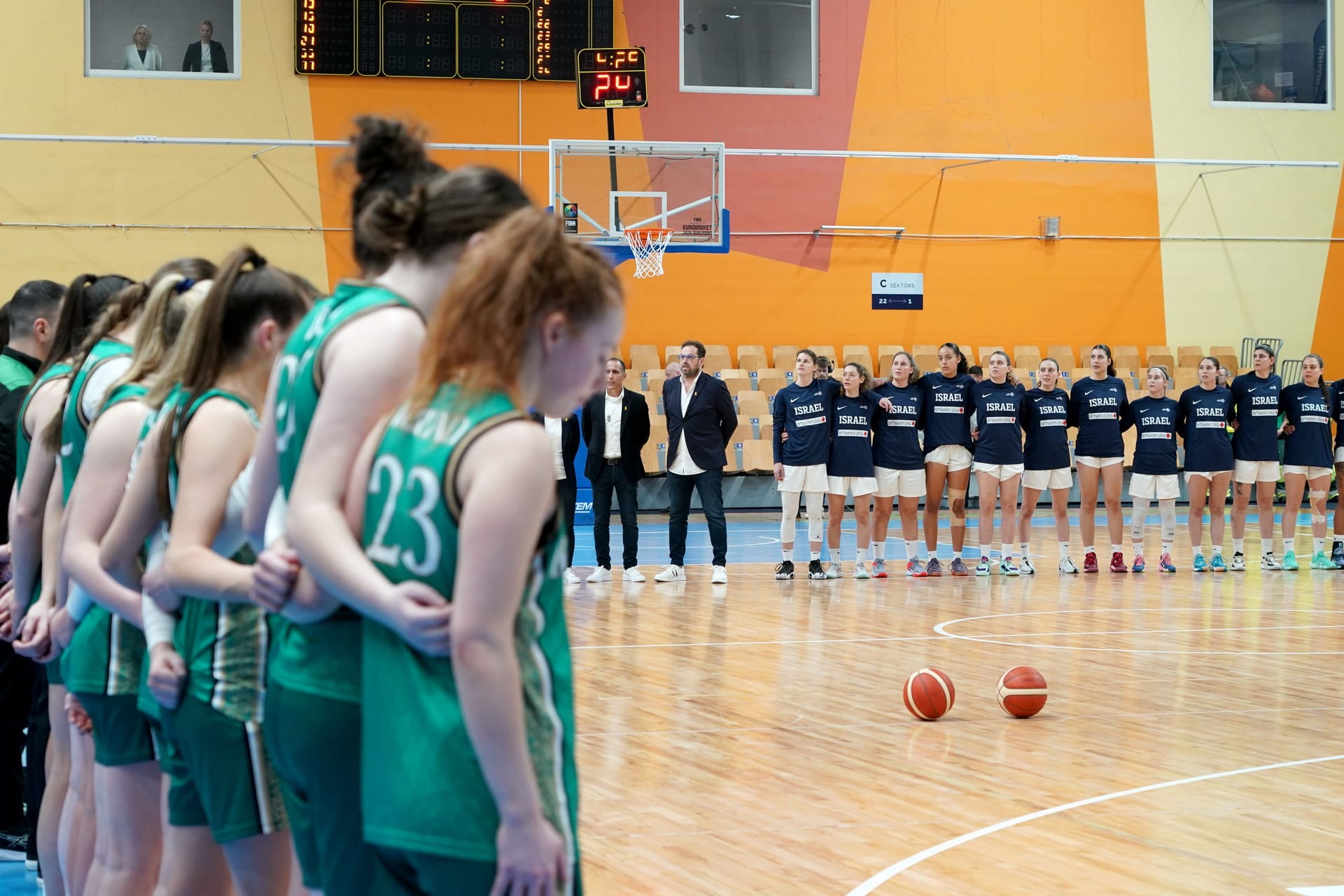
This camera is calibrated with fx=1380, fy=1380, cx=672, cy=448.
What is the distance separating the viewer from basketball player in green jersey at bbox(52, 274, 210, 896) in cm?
274

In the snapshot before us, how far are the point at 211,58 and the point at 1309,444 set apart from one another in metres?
13.3

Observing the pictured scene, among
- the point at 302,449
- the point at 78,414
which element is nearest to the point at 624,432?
the point at 78,414

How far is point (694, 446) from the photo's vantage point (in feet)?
40.3

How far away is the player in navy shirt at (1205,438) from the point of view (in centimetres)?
1309

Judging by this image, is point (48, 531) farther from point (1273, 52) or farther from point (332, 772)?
point (1273, 52)

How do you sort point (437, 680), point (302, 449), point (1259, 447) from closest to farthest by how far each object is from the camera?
point (437, 680) → point (302, 449) → point (1259, 447)

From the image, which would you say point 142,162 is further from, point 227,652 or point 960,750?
point 227,652

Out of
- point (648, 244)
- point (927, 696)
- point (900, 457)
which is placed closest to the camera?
point (927, 696)

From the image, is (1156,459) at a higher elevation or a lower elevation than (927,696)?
higher

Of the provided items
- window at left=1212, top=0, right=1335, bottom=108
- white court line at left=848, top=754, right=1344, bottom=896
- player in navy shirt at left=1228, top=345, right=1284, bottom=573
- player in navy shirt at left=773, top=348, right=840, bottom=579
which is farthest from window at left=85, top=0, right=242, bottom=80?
white court line at left=848, top=754, right=1344, bottom=896

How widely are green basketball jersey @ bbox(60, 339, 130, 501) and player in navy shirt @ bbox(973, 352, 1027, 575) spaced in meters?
10.5

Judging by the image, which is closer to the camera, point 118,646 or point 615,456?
point 118,646

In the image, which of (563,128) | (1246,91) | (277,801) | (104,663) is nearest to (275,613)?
(277,801)

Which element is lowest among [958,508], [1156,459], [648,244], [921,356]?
[958,508]
